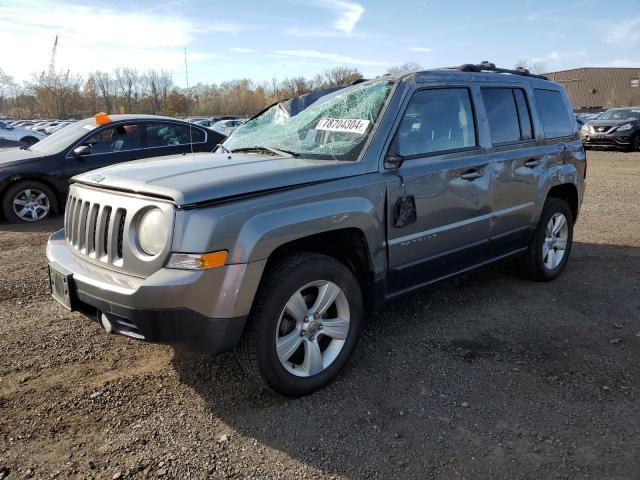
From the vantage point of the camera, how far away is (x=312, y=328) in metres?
3.04

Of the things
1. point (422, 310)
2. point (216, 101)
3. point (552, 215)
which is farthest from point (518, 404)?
point (216, 101)

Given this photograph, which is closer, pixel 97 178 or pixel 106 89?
pixel 97 178

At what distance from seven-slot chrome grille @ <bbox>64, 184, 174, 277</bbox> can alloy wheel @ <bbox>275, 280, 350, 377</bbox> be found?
2.62 ft

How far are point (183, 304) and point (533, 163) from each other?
3343 millimetres

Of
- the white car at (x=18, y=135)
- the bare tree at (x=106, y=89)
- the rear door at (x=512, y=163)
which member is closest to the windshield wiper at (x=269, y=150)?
the rear door at (x=512, y=163)

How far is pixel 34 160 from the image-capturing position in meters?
7.54

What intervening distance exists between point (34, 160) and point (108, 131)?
1.11 metres

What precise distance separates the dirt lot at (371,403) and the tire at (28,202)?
11.8 ft

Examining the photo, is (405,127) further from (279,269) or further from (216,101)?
(216,101)

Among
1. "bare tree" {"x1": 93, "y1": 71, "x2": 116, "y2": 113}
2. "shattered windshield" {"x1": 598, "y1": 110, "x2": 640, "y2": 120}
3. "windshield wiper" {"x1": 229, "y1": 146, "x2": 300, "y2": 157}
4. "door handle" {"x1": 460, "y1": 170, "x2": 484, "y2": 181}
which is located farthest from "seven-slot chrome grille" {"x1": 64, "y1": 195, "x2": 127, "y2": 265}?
"bare tree" {"x1": 93, "y1": 71, "x2": 116, "y2": 113}

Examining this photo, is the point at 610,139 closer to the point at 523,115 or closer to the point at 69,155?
the point at 523,115

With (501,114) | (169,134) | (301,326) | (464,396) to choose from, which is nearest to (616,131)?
(169,134)

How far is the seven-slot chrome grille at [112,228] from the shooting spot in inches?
104

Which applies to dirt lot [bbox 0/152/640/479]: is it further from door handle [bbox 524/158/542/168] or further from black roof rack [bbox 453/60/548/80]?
black roof rack [bbox 453/60/548/80]
